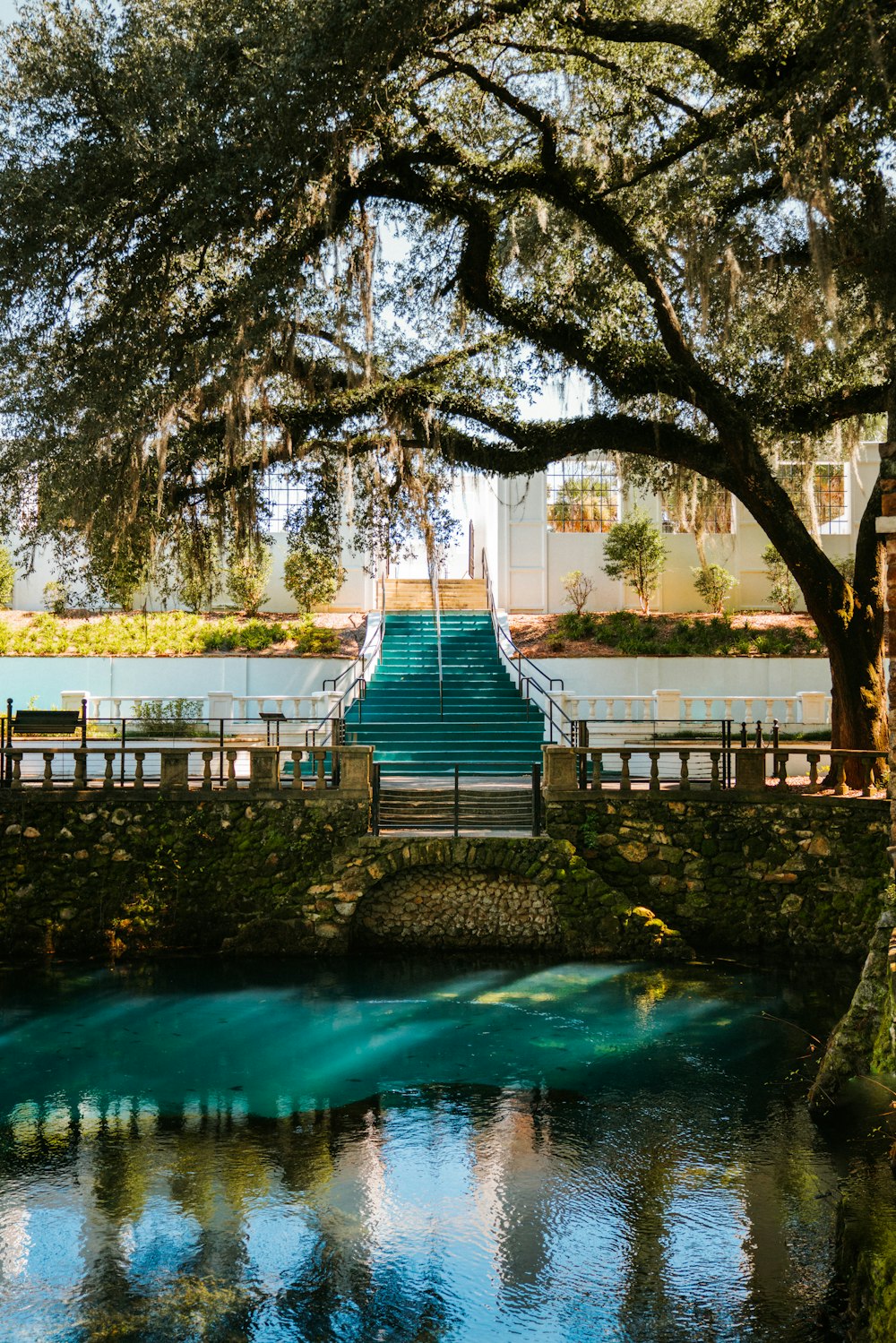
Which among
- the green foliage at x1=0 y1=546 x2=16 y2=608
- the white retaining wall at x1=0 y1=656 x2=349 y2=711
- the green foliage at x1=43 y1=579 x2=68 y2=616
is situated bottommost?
the white retaining wall at x1=0 y1=656 x2=349 y2=711

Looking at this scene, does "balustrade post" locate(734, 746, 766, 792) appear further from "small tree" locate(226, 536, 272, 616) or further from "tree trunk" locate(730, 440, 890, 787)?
"small tree" locate(226, 536, 272, 616)

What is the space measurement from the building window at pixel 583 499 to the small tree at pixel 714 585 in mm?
2548

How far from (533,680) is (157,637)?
805 centimetres

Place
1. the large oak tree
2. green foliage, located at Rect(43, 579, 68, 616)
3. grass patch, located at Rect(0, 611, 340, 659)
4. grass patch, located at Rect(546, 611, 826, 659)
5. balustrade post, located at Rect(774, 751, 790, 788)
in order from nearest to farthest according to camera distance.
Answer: the large oak tree, balustrade post, located at Rect(774, 751, 790, 788), grass patch, located at Rect(0, 611, 340, 659), grass patch, located at Rect(546, 611, 826, 659), green foliage, located at Rect(43, 579, 68, 616)

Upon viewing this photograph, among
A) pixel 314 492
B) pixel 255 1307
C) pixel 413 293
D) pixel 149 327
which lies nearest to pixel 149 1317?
pixel 255 1307

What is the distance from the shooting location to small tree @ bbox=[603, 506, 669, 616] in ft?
82.3

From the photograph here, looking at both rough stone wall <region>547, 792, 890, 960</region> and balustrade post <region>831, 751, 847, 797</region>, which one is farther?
balustrade post <region>831, 751, 847, 797</region>

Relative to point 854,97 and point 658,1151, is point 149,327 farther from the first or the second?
point 658,1151

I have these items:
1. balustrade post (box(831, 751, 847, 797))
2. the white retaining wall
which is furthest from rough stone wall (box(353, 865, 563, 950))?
the white retaining wall

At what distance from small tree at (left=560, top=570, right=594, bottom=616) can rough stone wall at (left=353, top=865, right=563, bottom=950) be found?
42.2 ft

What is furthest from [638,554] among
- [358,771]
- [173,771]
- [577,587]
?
[173,771]

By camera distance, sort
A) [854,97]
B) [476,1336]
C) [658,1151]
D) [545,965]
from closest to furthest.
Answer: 1. [476,1336]
2. [658,1151]
3. [854,97]
4. [545,965]

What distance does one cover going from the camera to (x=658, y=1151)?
28.6 ft

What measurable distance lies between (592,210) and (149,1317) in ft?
34.7
